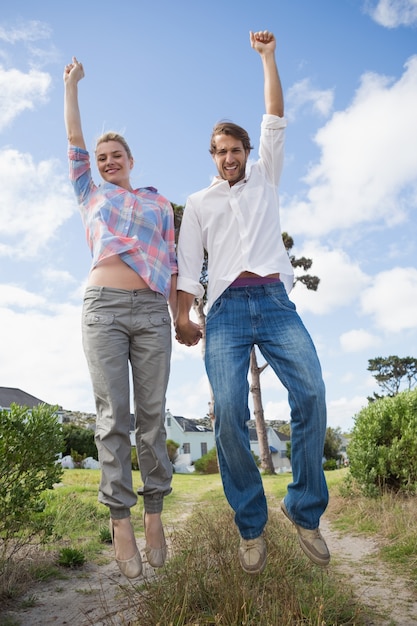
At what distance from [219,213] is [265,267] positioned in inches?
21.9

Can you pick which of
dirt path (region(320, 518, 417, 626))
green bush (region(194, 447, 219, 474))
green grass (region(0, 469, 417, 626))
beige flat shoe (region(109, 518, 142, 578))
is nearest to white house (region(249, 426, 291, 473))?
green bush (region(194, 447, 219, 474))

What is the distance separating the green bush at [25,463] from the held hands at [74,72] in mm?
3365

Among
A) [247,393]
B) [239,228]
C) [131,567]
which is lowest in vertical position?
[131,567]

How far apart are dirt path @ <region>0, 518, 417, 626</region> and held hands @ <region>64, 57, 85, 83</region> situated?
12.4 feet

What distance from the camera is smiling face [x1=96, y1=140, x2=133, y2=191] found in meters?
4.19

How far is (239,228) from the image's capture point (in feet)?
12.5

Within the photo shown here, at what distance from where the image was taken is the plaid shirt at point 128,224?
3.77m

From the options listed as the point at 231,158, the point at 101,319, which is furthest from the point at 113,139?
the point at 101,319

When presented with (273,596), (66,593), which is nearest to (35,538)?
(66,593)

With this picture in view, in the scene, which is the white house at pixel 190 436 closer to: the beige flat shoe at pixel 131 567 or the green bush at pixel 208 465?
the green bush at pixel 208 465

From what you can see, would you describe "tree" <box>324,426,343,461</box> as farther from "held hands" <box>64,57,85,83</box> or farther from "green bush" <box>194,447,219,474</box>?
"held hands" <box>64,57,85,83</box>

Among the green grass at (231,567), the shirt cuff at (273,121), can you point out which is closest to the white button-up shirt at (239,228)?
the shirt cuff at (273,121)

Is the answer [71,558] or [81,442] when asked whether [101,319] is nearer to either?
[71,558]

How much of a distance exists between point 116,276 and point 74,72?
1.77 m
